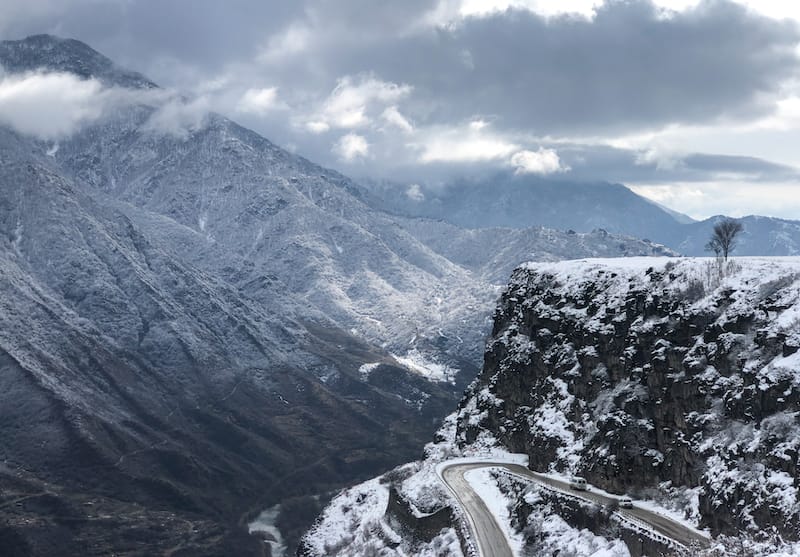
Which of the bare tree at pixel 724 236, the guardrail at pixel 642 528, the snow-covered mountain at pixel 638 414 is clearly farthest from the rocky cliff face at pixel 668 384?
the bare tree at pixel 724 236

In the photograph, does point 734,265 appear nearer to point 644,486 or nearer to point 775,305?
point 775,305

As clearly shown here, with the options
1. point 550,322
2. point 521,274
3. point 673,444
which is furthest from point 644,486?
point 521,274

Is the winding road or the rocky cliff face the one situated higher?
the rocky cliff face

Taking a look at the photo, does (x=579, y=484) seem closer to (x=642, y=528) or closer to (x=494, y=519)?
(x=494, y=519)

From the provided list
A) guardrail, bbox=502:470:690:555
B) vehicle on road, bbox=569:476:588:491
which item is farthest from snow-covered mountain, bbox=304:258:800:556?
vehicle on road, bbox=569:476:588:491

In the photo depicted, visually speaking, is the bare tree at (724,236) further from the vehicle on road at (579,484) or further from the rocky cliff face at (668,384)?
the vehicle on road at (579,484)

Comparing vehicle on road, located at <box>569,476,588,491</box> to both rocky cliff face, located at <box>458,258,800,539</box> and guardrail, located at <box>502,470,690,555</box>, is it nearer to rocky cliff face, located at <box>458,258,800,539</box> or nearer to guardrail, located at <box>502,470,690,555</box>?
guardrail, located at <box>502,470,690,555</box>

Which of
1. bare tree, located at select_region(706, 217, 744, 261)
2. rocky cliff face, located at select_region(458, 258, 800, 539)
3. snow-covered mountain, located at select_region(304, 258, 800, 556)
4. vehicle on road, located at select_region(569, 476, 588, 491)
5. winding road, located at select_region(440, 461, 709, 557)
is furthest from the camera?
bare tree, located at select_region(706, 217, 744, 261)
